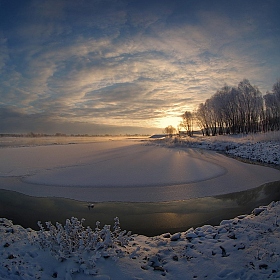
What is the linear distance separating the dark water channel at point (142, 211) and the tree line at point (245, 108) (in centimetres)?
3469

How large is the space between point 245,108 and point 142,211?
127 feet

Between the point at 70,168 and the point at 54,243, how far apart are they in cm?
823

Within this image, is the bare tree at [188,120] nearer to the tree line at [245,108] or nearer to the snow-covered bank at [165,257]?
the tree line at [245,108]

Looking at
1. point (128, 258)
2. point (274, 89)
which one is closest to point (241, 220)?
point (128, 258)

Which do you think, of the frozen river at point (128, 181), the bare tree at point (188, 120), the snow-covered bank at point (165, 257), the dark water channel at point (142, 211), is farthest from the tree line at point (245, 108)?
the snow-covered bank at point (165, 257)

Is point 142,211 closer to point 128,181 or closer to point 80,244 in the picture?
point 80,244

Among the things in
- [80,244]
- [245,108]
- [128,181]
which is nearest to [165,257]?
[80,244]

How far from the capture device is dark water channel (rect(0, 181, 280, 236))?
5215 millimetres

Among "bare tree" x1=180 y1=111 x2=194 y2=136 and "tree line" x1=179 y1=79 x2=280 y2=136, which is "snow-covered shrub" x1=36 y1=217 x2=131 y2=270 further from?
"bare tree" x1=180 y1=111 x2=194 y2=136

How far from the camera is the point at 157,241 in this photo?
164 inches

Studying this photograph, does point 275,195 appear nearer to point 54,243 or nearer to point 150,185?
point 150,185

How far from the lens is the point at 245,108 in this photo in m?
38.2

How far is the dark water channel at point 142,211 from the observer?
5.21 metres

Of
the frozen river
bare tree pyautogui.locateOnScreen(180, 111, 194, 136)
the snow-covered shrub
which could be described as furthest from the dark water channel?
bare tree pyautogui.locateOnScreen(180, 111, 194, 136)
